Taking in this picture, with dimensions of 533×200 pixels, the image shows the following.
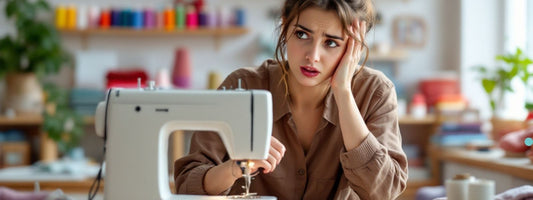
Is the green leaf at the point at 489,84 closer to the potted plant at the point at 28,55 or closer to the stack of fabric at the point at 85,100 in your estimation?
the stack of fabric at the point at 85,100

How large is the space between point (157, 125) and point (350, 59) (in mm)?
500

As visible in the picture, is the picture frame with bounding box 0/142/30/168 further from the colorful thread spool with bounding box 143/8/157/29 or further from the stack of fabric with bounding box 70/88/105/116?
the colorful thread spool with bounding box 143/8/157/29

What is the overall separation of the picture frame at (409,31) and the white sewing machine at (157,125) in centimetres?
295

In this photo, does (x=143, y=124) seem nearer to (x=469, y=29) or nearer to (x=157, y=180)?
(x=157, y=180)

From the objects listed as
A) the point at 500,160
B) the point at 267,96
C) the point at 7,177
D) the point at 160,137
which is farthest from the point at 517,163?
the point at 7,177

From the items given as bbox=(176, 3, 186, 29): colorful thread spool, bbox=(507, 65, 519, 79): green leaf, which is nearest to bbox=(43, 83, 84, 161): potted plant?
bbox=(176, 3, 186, 29): colorful thread spool

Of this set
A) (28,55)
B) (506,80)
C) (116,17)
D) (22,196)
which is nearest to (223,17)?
(116,17)

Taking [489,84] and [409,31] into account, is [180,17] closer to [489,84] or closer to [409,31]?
[409,31]

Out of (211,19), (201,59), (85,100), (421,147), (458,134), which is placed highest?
(211,19)

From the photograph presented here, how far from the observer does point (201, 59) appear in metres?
4.05

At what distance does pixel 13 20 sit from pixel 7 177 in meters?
1.44

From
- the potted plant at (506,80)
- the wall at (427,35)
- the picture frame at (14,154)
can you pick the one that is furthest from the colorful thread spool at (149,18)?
the potted plant at (506,80)

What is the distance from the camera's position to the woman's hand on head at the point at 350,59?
4.90ft

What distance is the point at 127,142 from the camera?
4.30 feet
